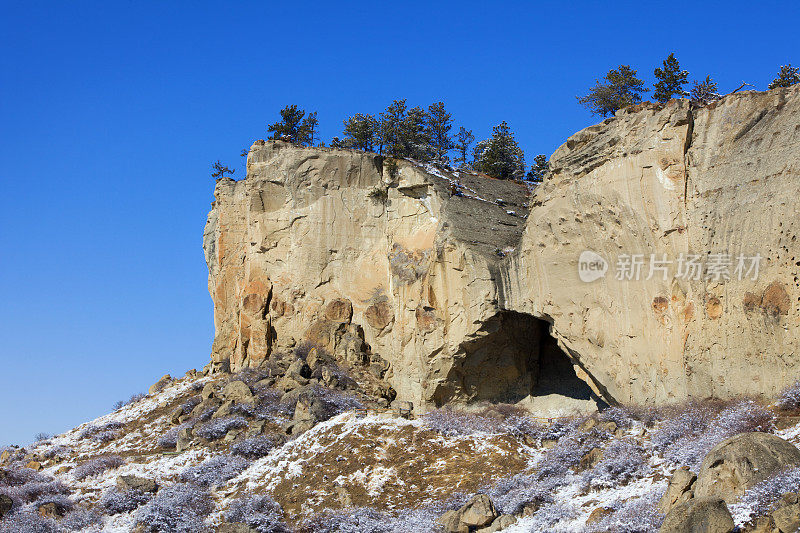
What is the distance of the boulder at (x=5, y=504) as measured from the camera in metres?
24.3

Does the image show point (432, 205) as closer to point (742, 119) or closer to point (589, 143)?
point (589, 143)

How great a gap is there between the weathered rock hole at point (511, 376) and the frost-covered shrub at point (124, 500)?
31.6ft

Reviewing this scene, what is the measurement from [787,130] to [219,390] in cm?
2129

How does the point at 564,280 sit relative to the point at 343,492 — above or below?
above

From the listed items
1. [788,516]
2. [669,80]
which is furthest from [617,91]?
[788,516]

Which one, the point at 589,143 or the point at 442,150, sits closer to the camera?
the point at 589,143

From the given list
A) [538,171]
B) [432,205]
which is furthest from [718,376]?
[538,171]

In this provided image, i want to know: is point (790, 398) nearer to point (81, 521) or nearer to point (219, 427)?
point (219, 427)

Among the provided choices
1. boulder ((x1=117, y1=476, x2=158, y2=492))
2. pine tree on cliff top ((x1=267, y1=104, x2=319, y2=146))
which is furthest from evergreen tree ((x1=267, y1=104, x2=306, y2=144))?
boulder ((x1=117, y1=476, x2=158, y2=492))

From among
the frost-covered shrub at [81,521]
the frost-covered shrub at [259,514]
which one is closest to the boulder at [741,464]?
the frost-covered shrub at [259,514]

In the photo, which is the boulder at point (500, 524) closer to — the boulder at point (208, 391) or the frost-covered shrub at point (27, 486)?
the frost-covered shrub at point (27, 486)

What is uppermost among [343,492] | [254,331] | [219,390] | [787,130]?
[787,130]

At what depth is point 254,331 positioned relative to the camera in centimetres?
3350

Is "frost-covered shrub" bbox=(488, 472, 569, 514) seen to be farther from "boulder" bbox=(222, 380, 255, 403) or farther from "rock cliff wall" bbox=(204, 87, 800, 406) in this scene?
"boulder" bbox=(222, 380, 255, 403)
